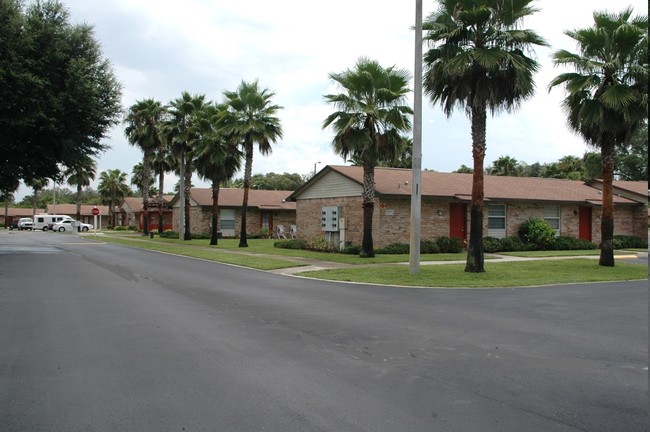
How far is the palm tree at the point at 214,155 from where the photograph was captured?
35938 millimetres

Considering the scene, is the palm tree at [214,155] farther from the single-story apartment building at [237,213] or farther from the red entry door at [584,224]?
the red entry door at [584,224]

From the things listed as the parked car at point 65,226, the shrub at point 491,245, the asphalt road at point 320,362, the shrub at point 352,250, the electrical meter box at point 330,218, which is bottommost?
the asphalt road at point 320,362

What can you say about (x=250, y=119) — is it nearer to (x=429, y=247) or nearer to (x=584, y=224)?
(x=429, y=247)

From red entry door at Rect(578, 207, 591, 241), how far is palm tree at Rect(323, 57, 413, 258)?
1446cm

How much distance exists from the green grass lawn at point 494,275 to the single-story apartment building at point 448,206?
710cm

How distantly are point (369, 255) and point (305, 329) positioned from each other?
1580cm

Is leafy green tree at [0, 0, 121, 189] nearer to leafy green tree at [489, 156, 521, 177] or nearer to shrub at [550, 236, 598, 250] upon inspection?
shrub at [550, 236, 598, 250]

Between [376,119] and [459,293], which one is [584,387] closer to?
[459,293]

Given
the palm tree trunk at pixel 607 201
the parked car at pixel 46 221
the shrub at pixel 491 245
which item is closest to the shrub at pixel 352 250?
the shrub at pixel 491 245

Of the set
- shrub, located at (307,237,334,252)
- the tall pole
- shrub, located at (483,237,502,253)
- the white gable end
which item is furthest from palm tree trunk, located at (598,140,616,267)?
shrub, located at (307,237,334,252)

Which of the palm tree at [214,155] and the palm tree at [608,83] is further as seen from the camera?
the palm tree at [214,155]

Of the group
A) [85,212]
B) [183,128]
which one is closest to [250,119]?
[183,128]

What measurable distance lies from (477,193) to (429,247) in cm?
956

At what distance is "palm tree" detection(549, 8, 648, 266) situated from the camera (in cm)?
1812
